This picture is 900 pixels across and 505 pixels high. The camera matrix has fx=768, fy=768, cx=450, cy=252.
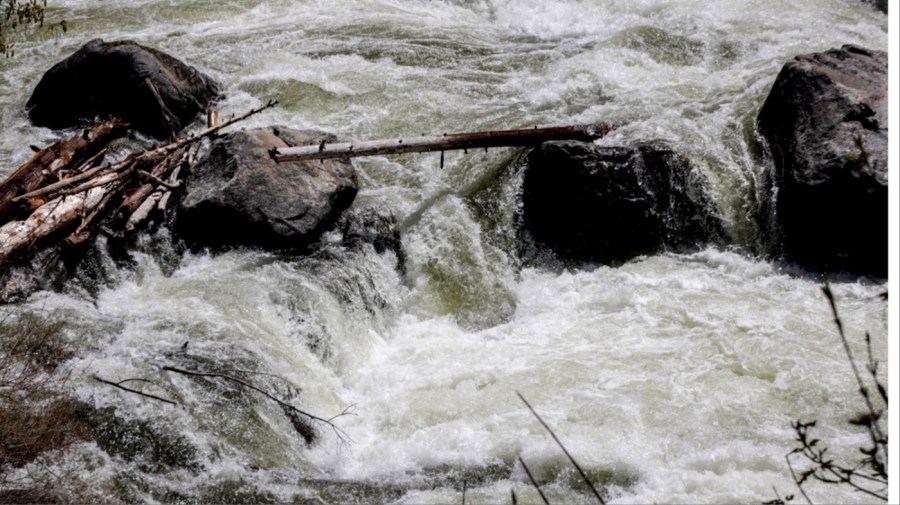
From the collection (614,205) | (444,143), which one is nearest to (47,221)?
(444,143)

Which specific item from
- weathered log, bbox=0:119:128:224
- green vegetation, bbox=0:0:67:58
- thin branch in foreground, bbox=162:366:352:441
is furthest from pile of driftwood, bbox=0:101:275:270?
green vegetation, bbox=0:0:67:58

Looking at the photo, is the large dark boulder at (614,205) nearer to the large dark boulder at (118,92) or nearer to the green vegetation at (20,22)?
the large dark boulder at (118,92)

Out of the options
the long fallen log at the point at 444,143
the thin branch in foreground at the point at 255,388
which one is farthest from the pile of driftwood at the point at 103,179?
the thin branch in foreground at the point at 255,388

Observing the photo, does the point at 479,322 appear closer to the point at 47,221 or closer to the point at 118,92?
the point at 47,221

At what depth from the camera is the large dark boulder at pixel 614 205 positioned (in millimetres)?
6898

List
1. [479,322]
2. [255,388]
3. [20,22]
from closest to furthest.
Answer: [255,388], [479,322], [20,22]

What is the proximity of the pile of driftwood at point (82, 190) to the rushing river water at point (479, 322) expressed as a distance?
1.54ft

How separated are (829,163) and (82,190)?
6.55 m

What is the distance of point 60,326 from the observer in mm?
5488

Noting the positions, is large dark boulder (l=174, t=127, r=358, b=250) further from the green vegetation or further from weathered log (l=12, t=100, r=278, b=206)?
the green vegetation

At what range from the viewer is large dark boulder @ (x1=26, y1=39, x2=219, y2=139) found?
8117 mm

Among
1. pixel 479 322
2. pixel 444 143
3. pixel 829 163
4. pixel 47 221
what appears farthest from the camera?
pixel 444 143

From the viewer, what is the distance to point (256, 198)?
6.66 m

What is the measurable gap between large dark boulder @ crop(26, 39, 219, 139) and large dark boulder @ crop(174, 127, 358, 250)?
139cm
